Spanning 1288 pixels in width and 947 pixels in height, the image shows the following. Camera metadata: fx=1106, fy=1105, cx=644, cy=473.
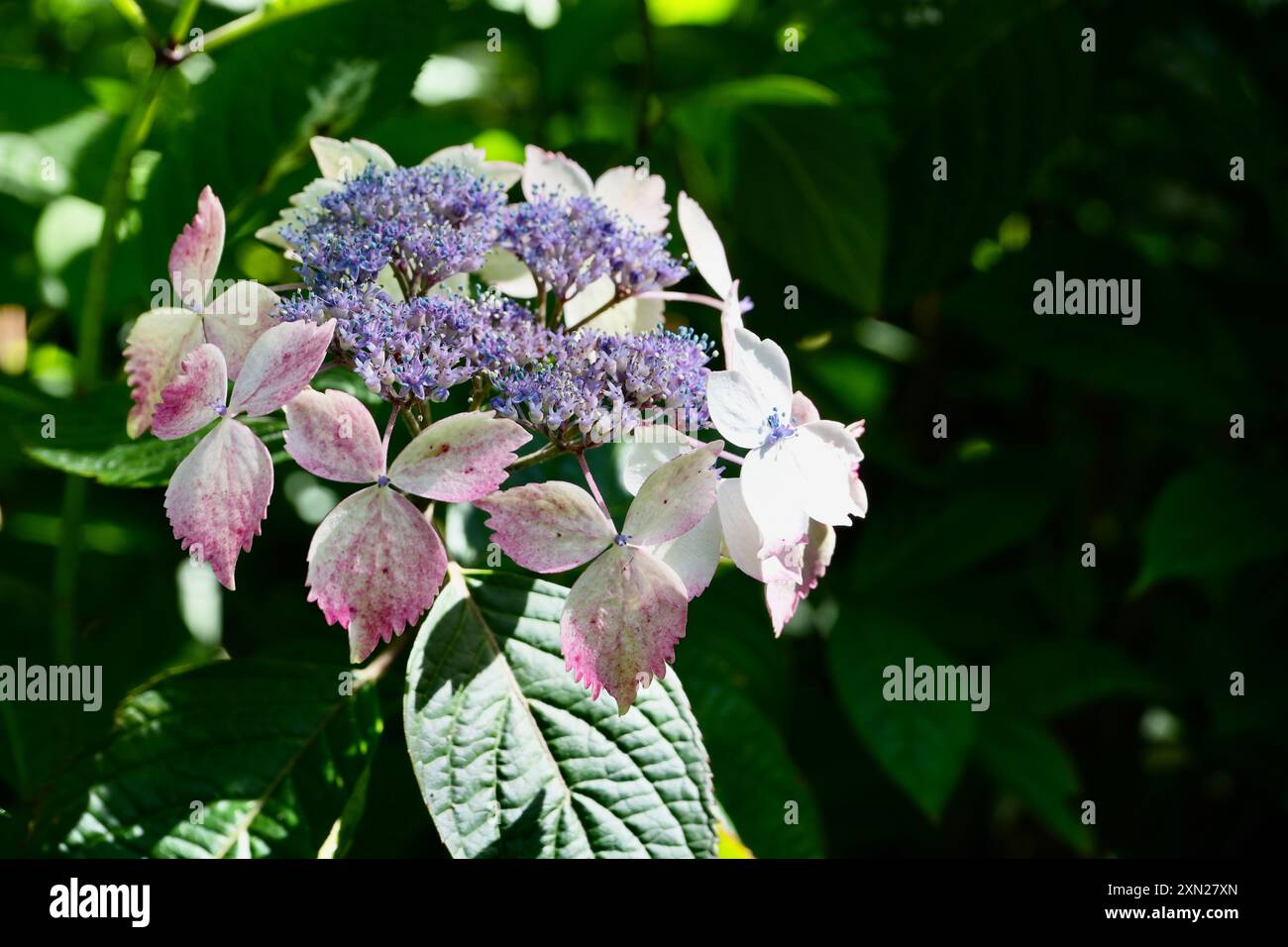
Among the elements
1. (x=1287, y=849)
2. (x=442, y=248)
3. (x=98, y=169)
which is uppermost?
(x=98, y=169)

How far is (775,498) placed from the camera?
2.42 feet

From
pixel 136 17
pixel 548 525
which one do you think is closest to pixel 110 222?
pixel 136 17

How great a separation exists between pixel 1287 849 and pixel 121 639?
175cm

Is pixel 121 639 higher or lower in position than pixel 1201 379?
lower

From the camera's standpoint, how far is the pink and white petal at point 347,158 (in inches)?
37.9

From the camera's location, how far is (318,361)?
0.72 metres

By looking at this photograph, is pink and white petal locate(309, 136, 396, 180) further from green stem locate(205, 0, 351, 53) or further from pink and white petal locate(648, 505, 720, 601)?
pink and white petal locate(648, 505, 720, 601)

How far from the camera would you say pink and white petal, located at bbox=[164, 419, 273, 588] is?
0.73 metres

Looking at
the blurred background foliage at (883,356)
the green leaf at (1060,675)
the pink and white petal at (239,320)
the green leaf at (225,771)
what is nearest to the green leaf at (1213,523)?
the blurred background foliage at (883,356)

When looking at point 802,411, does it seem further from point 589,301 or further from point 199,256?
point 199,256

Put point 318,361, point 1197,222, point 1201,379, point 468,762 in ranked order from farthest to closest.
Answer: point 1197,222 → point 1201,379 → point 468,762 → point 318,361

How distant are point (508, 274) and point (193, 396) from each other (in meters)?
0.33
